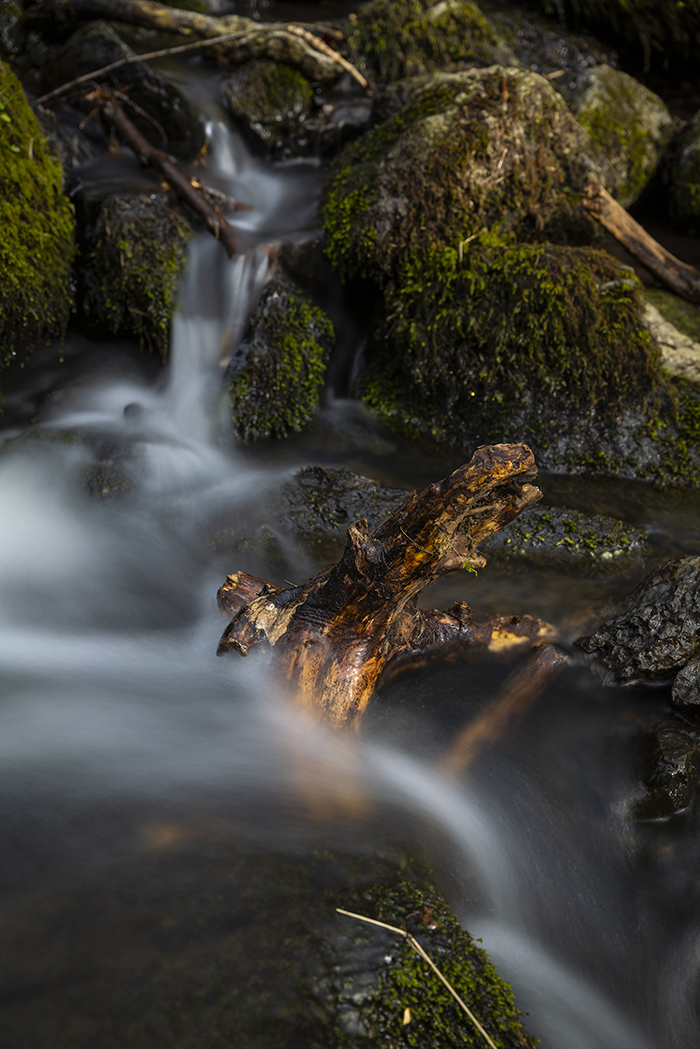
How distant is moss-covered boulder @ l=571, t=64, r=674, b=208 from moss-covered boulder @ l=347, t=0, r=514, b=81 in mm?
1660

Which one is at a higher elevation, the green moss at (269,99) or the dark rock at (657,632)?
the green moss at (269,99)

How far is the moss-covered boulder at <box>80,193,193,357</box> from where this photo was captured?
5.62 m

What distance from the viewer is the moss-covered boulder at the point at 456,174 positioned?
5375 mm

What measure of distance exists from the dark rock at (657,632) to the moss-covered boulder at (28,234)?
4.78m

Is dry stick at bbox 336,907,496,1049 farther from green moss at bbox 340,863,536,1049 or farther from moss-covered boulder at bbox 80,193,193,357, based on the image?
moss-covered boulder at bbox 80,193,193,357

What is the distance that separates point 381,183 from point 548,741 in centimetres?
461

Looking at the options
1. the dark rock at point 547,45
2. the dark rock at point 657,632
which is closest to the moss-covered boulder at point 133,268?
the dark rock at point 657,632

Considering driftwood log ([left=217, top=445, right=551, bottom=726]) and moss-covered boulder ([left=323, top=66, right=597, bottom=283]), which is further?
moss-covered boulder ([left=323, top=66, right=597, bottom=283])

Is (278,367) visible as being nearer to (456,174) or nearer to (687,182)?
(456,174)

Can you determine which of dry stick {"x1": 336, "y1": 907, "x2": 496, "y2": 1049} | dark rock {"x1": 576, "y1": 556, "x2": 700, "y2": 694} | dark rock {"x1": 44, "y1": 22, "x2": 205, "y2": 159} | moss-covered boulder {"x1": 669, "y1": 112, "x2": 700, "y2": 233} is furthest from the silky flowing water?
moss-covered boulder {"x1": 669, "y1": 112, "x2": 700, "y2": 233}

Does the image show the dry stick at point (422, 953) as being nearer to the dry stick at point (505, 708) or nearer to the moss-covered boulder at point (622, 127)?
the dry stick at point (505, 708)

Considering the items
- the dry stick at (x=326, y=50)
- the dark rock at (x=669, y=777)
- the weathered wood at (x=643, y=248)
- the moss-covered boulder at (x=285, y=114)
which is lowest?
the dark rock at (x=669, y=777)

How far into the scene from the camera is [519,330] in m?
5.13

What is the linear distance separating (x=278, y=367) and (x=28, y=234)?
2180mm
